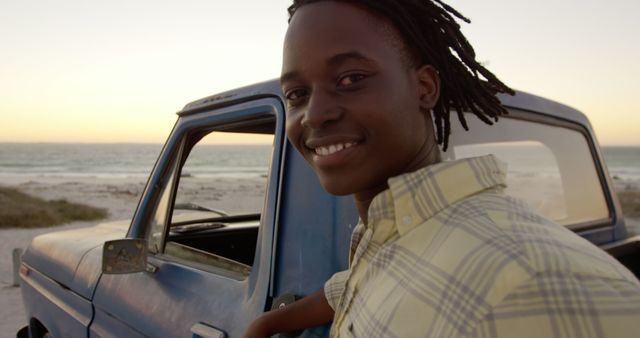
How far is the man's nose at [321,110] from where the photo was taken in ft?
3.92

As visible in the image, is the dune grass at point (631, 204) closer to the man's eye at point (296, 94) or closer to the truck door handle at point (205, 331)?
the truck door handle at point (205, 331)

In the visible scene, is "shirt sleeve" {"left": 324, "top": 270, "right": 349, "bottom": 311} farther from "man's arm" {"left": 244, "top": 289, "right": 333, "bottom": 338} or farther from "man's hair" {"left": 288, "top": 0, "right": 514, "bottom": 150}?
"man's hair" {"left": 288, "top": 0, "right": 514, "bottom": 150}

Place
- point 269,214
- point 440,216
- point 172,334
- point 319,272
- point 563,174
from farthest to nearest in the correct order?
point 563,174, point 172,334, point 269,214, point 319,272, point 440,216

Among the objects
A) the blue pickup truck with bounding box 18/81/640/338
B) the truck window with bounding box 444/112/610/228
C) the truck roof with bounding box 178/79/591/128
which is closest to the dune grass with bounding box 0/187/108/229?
the blue pickup truck with bounding box 18/81/640/338

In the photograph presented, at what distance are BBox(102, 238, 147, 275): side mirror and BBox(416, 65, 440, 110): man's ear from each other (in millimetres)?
1460

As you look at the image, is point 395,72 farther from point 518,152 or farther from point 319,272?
point 518,152

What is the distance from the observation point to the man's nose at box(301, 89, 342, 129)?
47.0 inches

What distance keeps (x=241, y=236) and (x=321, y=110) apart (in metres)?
2.37

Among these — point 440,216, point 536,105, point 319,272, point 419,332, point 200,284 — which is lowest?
point 200,284

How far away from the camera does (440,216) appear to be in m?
0.98

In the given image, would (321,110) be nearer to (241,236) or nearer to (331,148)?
(331,148)

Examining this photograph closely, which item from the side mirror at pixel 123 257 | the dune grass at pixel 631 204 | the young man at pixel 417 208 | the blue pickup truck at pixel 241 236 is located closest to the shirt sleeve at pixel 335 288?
the young man at pixel 417 208

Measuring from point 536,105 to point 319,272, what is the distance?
1402mm

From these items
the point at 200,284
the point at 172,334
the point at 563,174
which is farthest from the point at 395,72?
the point at 563,174
